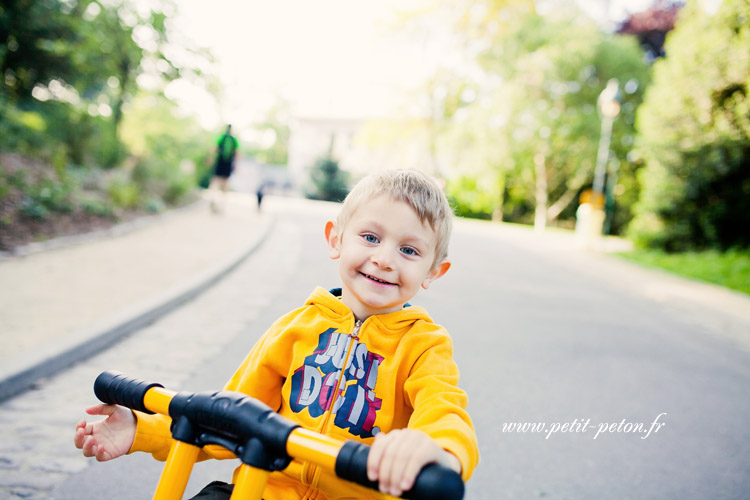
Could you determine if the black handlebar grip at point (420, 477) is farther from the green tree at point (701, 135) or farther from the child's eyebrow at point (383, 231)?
the green tree at point (701, 135)

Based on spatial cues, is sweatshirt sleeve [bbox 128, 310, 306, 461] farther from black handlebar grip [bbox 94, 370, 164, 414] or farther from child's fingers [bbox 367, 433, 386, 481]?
child's fingers [bbox 367, 433, 386, 481]

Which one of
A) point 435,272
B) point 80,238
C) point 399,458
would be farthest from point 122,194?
point 399,458

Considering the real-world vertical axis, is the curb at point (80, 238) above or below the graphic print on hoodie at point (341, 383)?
below

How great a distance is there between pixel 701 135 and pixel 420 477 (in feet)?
44.6

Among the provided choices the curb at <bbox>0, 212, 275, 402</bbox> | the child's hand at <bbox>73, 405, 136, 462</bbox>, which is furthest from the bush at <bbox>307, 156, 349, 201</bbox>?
the child's hand at <bbox>73, 405, 136, 462</bbox>

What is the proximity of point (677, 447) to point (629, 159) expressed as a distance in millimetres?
23528

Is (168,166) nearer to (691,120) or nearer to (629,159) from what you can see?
(691,120)

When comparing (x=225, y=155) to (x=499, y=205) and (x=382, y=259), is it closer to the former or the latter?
(x=382, y=259)

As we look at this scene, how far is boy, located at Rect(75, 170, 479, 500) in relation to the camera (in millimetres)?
1429

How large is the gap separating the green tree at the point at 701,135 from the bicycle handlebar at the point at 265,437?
511 inches

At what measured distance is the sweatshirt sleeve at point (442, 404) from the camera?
1.20m

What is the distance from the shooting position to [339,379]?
1548 mm

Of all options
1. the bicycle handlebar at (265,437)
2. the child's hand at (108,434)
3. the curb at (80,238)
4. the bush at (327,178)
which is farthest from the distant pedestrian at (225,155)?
the bush at (327,178)

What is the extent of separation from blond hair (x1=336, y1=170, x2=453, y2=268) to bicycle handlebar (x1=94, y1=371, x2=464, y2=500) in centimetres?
80
